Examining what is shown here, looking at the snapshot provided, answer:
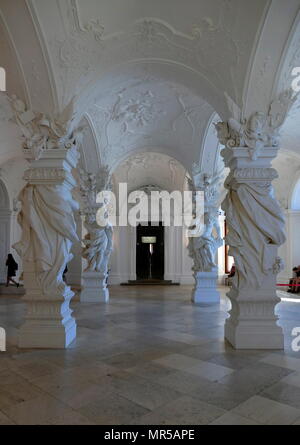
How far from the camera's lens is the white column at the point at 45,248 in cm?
410

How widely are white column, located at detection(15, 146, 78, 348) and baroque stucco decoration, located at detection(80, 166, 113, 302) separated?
3906 mm

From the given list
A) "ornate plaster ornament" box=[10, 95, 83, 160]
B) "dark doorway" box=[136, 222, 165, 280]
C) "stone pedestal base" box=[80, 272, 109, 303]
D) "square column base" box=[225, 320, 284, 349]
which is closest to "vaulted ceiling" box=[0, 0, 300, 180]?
"ornate plaster ornament" box=[10, 95, 83, 160]

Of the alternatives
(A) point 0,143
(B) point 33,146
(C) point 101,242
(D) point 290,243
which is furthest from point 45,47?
(D) point 290,243

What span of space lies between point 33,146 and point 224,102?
2779 millimetres

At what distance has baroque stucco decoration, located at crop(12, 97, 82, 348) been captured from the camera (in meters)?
4.11

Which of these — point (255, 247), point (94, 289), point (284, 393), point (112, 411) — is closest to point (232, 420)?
point (284, 393)

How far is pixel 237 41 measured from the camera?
4.07 metres

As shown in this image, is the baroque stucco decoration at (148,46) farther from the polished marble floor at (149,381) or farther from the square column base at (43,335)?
the polished marble floor at (149,381)

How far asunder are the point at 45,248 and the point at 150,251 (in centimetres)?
1218

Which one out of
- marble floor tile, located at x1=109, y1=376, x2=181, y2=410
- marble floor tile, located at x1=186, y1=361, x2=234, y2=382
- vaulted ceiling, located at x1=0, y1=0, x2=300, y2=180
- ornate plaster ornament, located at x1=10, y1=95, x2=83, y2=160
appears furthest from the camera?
ornate plaster ornament, located at x1=10, y1=95, x2=83, y2=160

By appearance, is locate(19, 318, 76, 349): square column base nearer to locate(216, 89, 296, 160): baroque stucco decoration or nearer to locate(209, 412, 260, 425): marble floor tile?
locate(209, 412, 260, 425): marble floor tile

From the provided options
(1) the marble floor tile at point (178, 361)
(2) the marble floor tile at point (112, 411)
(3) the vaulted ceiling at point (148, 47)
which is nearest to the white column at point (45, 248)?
(3) the vaulted ceiling at point (148, 47)

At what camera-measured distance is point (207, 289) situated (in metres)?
8.28

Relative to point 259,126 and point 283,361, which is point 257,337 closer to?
point 283,361
